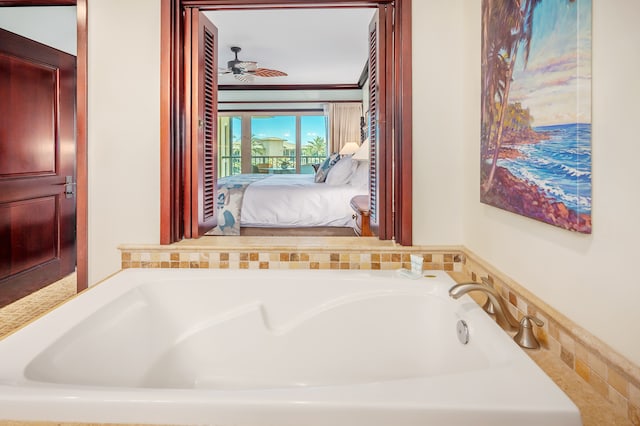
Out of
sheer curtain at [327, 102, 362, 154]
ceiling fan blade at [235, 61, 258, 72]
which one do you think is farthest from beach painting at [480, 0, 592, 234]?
sheer curtain at [327, 102, 362, 154]

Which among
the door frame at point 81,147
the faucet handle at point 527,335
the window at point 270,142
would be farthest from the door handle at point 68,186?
the window at point 270,142

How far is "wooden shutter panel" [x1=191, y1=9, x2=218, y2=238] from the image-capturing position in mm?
2184

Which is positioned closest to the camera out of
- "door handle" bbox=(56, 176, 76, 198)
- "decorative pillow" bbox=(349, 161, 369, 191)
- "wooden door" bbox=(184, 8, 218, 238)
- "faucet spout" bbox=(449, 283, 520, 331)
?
"faucet spout" bbox=(449, 283, 520, 331)

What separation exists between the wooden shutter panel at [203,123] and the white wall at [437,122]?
104cm

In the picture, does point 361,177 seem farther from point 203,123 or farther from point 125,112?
point 125,112

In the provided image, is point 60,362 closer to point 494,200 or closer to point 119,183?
point 119,183

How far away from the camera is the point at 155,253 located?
2076mm

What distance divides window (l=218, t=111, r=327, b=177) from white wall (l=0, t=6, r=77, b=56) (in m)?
4.56

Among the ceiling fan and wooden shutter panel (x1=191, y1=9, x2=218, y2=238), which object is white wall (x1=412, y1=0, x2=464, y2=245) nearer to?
wooden shutter panel (x1=191, y1=9, x2=218, y2=238)

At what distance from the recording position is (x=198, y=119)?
220cm

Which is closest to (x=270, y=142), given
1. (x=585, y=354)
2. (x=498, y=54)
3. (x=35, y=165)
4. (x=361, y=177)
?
(x=361, y=177)

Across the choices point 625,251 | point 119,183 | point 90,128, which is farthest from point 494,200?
point 90,128

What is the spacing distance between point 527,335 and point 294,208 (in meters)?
3.45

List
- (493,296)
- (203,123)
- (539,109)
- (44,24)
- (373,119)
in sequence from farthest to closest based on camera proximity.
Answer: (44,24) → (373,119) → (203,123) → (493,296) → (539,109)
